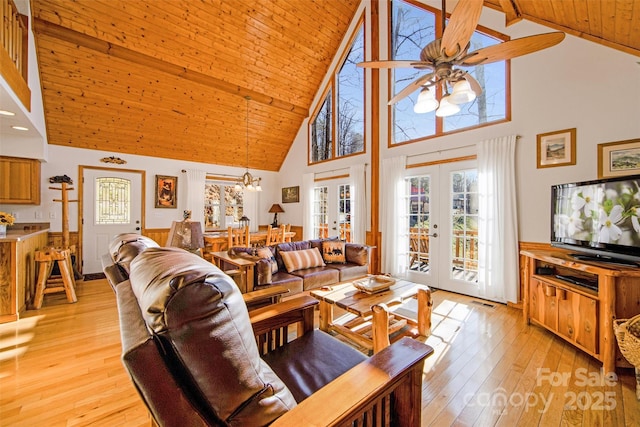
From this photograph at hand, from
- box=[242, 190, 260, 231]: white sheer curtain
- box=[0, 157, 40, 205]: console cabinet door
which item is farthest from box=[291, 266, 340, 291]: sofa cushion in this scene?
box=[0, 157, 40, 205]: console cabinet door

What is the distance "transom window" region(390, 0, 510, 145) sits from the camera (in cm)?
352

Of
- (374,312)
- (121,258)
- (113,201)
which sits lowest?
(374,312)

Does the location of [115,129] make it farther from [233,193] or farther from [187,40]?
[233,193]

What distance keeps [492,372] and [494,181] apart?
232 cm

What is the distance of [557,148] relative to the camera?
3.00 meters

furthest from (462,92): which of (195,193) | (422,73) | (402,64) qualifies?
(195,193)

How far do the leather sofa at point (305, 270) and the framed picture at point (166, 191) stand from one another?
3.21 metres

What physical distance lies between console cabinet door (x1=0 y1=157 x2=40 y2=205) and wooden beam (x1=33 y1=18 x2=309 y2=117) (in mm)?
1826

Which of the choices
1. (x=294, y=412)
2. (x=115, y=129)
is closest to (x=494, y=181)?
(x=294, y=412)

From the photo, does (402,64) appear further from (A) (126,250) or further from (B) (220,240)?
(B) (220,240)

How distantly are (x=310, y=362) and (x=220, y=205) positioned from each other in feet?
18.6

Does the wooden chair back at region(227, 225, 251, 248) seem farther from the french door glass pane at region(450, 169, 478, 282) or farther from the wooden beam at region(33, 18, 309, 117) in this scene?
the french door glass pane at region(450, 169, 478, 282)

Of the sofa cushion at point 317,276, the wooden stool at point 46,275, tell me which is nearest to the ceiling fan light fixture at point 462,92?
the sofa cushion at point 317,276

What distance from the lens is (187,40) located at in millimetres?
4055
